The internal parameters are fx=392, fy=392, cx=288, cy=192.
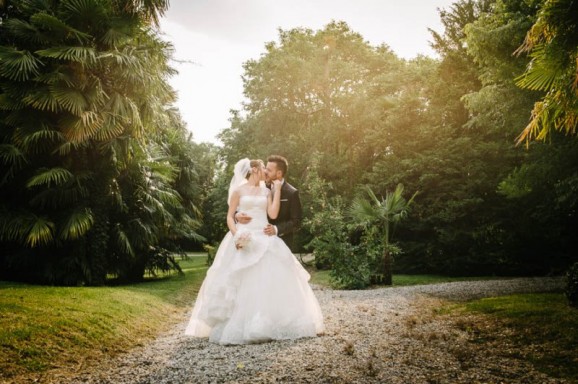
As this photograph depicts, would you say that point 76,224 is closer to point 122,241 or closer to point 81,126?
point 122,241

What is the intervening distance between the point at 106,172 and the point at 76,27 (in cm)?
374

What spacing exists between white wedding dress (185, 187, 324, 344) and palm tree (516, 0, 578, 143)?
177 inches

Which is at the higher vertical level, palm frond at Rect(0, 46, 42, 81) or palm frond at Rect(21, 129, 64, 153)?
palm frond at Rect(0, 46, 42, 81)

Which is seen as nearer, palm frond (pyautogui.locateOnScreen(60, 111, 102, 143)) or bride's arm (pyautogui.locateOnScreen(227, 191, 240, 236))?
bride's arm (pyautogui.locateOnScreen(227, 191, 240, 236))

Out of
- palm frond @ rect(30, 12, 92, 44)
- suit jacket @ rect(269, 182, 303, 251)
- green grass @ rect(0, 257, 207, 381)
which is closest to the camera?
green grass @ rect(0, 257, 207, 381)

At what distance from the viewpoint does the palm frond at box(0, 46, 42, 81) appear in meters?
8.71

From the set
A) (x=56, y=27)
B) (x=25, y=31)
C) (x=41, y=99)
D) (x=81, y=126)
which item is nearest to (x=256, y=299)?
(x=81, y=126)

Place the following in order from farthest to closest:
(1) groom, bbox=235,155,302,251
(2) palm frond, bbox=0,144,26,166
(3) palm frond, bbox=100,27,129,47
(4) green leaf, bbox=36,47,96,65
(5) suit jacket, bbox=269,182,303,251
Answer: (3) palm frond, bbox=100,27,129,47, (2) palm frond, bbox=0,144,26,166, (4) green leaf, bbox=36,47,96,65, (5) suit jacket, bbox=269,182,303,251, (1) groom, bbox=235,155,302,251

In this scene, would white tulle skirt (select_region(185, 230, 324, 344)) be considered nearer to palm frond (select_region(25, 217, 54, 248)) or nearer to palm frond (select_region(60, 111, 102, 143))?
palm frond (select_region(25, 217, 54, 248))

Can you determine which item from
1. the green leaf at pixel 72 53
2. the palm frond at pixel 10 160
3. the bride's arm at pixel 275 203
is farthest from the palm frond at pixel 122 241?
the bride's arm at pixel 275 203

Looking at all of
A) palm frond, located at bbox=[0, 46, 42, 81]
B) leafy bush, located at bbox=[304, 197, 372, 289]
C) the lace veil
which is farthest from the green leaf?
leafy bush, located at bbox=[304, 197, 372, 289]

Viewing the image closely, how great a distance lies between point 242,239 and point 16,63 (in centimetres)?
708

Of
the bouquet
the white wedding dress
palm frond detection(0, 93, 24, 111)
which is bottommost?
the white wedding dress

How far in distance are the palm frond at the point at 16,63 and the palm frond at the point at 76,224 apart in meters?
3.31
